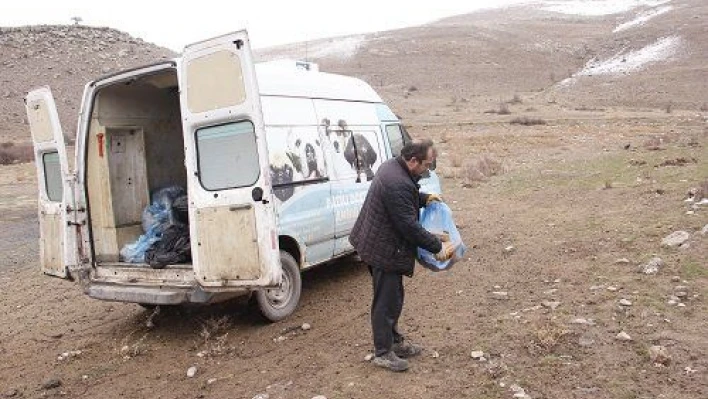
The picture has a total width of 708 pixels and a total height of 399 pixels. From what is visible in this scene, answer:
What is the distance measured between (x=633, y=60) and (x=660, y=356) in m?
48.7

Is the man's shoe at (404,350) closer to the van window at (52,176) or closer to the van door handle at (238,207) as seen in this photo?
the van door handle at (238,207)

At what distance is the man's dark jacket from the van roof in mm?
2032

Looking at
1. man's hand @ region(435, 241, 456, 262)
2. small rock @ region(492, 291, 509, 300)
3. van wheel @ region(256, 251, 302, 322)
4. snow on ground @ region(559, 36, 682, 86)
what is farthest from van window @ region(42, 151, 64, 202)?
snow on ground @ region(559, 36, 682, 86)

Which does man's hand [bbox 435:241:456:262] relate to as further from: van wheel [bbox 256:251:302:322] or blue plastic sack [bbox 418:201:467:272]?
van wheel [bbox 256:251:302:322]

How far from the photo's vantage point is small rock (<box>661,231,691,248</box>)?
7133 mm

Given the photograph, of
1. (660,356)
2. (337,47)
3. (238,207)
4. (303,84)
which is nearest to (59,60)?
(337,47)

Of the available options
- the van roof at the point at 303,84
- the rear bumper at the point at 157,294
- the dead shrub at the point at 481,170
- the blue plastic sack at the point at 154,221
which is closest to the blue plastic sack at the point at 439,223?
the rear bumper at the point at 157,294

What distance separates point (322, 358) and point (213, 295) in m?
1.17

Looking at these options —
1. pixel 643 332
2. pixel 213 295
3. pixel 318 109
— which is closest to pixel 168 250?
pixel 213 295

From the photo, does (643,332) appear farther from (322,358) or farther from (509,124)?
(509,124)

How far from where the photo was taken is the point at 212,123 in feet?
18.6

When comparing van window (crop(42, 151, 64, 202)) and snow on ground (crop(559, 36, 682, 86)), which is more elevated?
snow on ground (crop(559, 36, 682, 86))

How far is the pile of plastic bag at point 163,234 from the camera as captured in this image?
6.55 meters

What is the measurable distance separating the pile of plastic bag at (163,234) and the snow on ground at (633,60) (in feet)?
134
